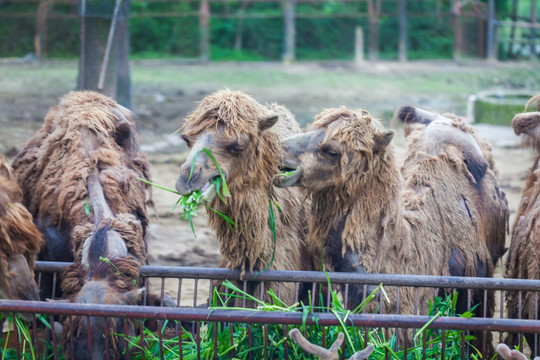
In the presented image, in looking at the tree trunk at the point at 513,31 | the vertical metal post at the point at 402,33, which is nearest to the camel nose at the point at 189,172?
the vertical metal post at the point at 402,33

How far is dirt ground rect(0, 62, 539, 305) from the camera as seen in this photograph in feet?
26.4

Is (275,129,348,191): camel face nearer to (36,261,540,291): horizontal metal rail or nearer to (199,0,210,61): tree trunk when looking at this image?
(36,261,540,291): horizontal metal rail

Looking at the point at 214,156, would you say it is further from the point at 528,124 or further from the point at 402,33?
the point at 402,33

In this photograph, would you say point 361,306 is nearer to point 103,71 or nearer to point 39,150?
point 39,150

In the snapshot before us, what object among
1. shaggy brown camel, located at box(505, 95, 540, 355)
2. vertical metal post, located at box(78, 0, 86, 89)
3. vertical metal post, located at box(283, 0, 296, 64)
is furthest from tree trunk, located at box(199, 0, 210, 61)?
shaggy brown camel, located at box(505, 95, 540, 355)

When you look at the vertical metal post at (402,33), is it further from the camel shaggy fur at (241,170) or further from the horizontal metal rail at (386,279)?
the horizontal metal rail at (386,279)

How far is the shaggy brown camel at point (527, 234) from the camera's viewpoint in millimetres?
4559

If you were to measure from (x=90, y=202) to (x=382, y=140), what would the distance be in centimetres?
186

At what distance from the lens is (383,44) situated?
90.9 feet

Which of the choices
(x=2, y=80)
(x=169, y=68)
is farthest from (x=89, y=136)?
(x=169, y=68)

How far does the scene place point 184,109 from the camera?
14961 millimetres

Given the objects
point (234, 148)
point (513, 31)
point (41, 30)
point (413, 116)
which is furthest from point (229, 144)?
point (513, 31)

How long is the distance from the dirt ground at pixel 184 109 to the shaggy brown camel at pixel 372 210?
94.9 inches

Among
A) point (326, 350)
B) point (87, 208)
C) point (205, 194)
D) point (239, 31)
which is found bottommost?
point (326, 350)
